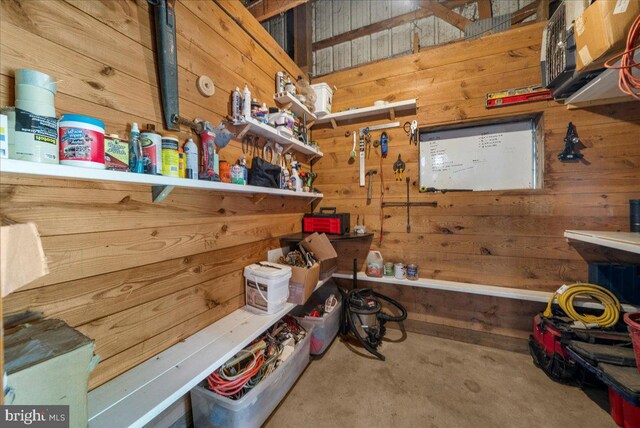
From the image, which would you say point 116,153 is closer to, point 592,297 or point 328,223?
point 328,223

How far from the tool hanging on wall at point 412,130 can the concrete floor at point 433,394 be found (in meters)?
1.88

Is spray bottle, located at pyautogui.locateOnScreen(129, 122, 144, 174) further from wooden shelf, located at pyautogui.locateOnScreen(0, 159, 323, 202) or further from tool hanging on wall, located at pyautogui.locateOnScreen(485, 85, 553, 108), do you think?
tool hanging on wall, located at pyautogui.locateOnScreen(485, 85, 553, 108)

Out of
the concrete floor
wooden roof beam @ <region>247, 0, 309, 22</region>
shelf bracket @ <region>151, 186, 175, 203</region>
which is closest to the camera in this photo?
shelf bracket @ <region>151, 186, 175, 203</region>

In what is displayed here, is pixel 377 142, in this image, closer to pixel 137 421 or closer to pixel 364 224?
pixel 364 224

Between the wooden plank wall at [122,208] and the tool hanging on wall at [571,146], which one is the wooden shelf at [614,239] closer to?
the tool hanging on wall at [571,146]

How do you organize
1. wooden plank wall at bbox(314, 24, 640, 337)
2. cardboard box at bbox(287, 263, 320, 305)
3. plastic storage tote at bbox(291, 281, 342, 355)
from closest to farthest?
cardboard box at bbox(287, 263, 320, 305)
wooden plank wall at bbox(314, 24, 640, 337)
plastic storage tote at bbox(291, 281, 342, 355)

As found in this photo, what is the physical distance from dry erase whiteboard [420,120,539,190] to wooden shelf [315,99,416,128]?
0.33 meters

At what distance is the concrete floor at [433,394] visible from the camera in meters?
1.33

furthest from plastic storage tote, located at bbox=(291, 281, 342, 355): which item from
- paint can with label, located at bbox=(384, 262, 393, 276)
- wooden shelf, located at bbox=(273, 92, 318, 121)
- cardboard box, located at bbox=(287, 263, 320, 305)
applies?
wooden shelf, located at bbox=(273, 92, 318, 121)

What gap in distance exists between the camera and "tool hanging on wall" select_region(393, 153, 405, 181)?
7.38 ft

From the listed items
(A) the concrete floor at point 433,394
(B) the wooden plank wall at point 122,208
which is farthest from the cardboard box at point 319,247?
(A) the concrete floor at point 433,394

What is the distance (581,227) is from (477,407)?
1.55 meters

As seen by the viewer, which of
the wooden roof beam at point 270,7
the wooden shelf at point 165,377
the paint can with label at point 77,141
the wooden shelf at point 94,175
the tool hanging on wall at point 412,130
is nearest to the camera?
the wooden shelf at point 94,175

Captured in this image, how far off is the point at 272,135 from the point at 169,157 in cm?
91
